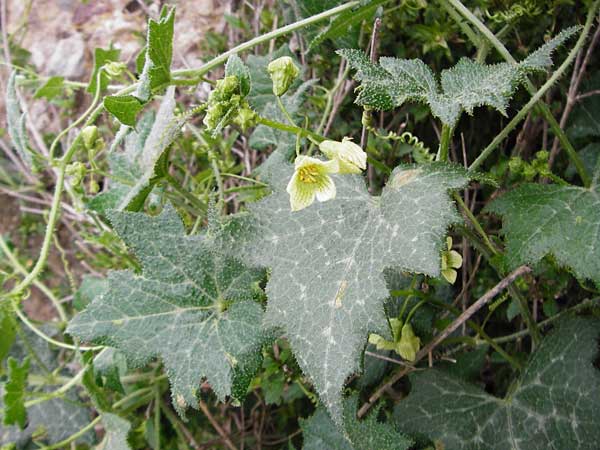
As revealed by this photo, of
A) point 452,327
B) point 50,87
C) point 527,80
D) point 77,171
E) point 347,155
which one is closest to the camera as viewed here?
point 347,155

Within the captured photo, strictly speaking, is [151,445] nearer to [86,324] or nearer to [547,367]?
[86,324]

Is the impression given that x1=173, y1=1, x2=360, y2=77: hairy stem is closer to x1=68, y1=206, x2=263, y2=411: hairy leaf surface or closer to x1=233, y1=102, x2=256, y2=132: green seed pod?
x1=233, y1=102, x2=256, y2=132: green seed pod

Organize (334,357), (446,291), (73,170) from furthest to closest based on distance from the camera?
(446,291), (73,170), (334,357)

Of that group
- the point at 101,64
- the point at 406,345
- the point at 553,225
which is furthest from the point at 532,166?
the point at 101,64

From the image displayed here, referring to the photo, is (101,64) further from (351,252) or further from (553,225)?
(553,225)

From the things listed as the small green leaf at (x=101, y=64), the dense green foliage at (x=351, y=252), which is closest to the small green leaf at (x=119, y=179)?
the dense green foliage at (x=351, y=252)

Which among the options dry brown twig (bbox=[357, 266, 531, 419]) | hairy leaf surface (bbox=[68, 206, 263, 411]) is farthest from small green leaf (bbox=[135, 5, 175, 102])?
dry brown twig (bbox=[357, 266, 531, 419])

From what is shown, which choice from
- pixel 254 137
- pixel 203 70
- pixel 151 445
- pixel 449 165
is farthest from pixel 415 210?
pixel 151 445
